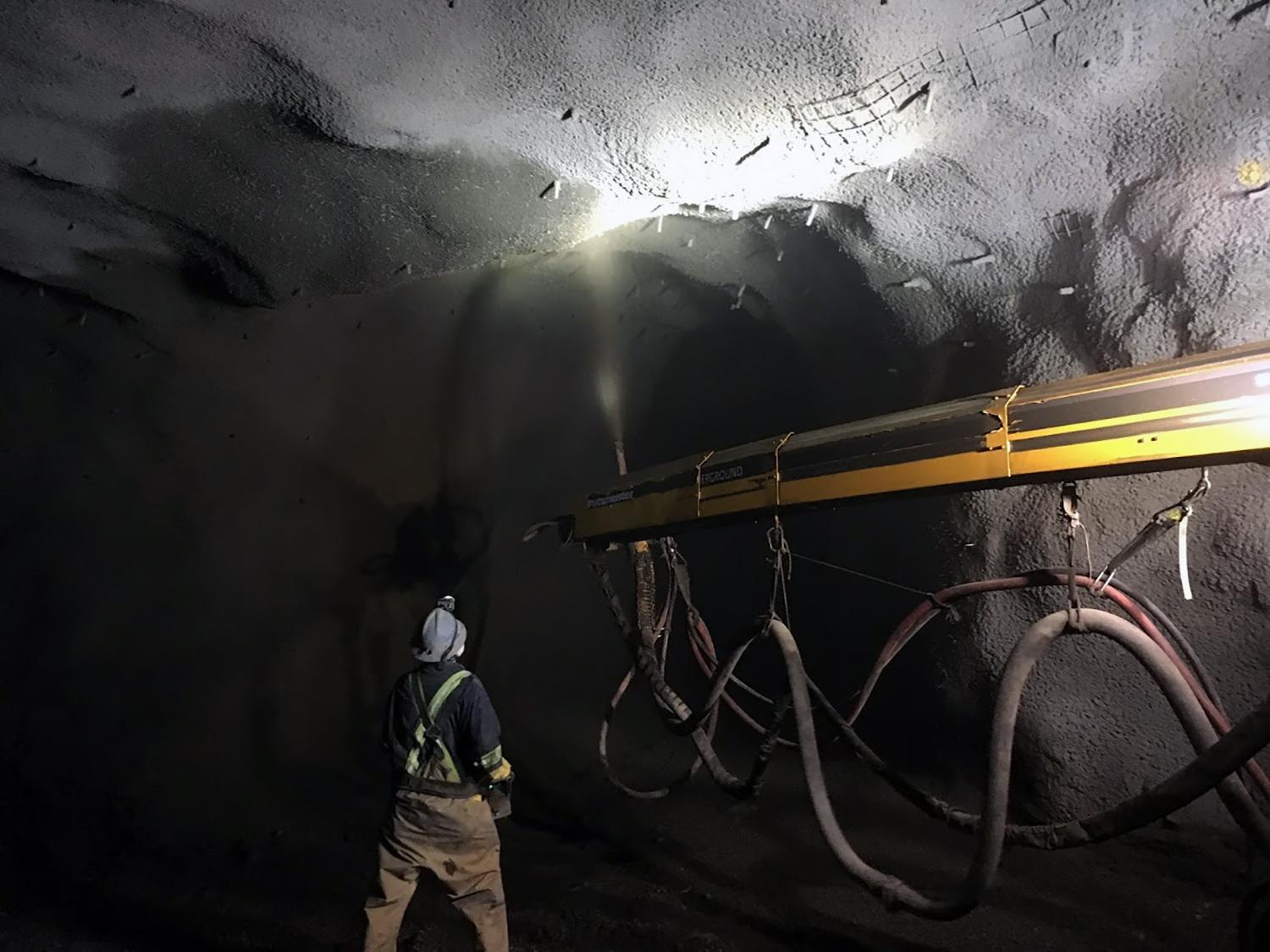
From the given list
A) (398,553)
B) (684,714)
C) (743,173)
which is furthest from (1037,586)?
(398,553)

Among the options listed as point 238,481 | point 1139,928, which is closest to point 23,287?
point 238,481

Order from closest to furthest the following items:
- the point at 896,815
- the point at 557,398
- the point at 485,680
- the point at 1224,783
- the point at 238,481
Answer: the point at 1224,783 < the point at 896,815 < the point at 238,481 < the point at 485,680 < the point at 557,398

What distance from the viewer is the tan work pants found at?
113 inches

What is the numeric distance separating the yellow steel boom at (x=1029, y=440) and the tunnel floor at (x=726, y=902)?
196cm

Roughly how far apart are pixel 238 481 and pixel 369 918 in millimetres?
3016

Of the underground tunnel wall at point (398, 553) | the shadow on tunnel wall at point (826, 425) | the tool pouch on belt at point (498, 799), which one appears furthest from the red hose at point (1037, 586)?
the tool pouch on belt at point (498, 799)

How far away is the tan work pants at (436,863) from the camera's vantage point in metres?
2.87

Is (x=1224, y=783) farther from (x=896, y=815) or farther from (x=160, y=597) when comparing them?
(x=160, y=597)

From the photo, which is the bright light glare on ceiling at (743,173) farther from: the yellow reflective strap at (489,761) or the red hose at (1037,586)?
the yellow reflective strap at (489,761)

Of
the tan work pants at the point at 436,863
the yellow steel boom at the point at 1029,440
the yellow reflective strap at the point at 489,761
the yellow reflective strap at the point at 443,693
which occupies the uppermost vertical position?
the yellow steel boom at the point at 1029,440

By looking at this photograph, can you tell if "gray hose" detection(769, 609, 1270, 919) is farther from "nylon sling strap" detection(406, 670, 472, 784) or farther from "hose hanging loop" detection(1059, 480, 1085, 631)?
"nylon sling strap" detection(406, 670, 472, 784)

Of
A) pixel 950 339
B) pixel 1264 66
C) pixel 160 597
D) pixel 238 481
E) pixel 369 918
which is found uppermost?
pixel 1264 66

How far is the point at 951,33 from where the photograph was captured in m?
2.35

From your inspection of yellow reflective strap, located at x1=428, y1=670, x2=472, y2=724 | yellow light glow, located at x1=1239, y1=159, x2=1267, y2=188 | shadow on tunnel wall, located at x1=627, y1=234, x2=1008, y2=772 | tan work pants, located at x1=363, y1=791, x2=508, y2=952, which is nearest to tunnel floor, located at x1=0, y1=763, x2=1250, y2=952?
tan work pants, located at x1=363, y1=791, x2=508, y2=952
